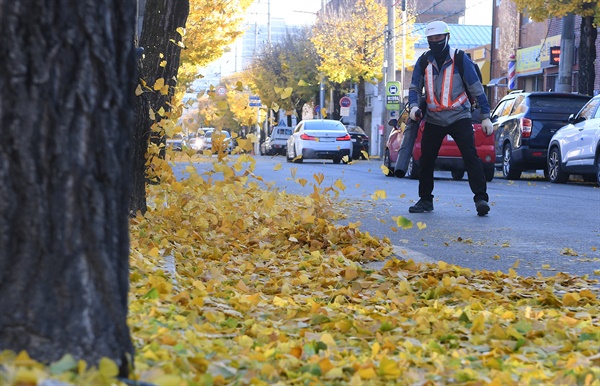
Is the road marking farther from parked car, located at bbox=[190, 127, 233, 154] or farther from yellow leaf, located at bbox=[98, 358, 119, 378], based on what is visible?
yellow leaf, located at bbox=[98, 358, 119, 378]

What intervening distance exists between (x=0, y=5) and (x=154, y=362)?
1.06 meters

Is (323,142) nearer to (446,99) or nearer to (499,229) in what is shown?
(446,99)

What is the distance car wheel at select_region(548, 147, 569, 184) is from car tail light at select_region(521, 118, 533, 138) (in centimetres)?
120

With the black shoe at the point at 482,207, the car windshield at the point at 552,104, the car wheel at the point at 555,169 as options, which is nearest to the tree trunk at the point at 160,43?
the black shoe at the point at 482,207

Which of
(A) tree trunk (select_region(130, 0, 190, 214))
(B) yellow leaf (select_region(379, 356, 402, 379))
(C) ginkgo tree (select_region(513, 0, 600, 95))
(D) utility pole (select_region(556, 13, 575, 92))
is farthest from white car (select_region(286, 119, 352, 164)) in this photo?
(B) yellow leaf (select_region(379, 356, 402, 379))

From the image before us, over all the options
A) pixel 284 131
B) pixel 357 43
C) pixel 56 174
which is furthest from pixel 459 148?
pixel 357 43

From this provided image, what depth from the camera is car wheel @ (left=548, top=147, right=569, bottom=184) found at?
21.0 m

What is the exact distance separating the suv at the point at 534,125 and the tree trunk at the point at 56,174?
2056cm

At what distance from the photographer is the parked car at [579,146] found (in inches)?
750

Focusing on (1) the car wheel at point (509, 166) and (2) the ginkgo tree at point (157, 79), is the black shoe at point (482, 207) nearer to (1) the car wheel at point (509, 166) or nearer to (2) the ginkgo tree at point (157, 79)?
(2) the ginkgo tree at point (157, 79)

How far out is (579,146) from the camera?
19.7 meters

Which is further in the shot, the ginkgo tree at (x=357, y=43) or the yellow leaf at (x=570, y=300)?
the ginkgo tree at (x=357, y=43)

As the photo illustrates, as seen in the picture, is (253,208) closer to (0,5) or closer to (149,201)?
(149,201)

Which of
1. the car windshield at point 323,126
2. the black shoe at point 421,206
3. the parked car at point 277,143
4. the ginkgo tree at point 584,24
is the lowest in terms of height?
the parked car at point 277,143
